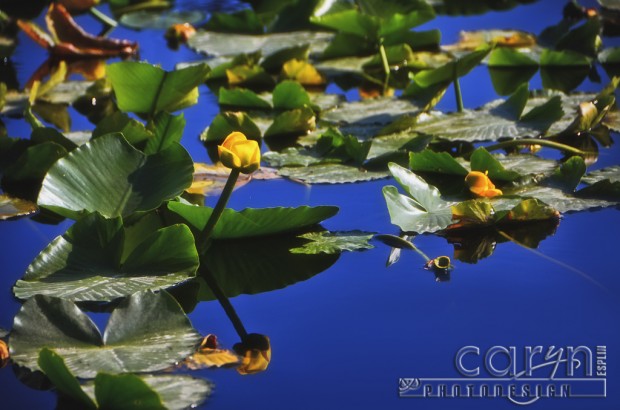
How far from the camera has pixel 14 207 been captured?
1.39 m

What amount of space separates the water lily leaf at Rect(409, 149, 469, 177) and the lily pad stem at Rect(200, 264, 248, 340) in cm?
35

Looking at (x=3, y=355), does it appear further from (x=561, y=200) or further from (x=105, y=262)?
(x=561, y=200)

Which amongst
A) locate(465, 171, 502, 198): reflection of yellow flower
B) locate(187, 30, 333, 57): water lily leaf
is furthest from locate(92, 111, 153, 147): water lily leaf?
locate(187, 30, 333, 57): water lily leaf

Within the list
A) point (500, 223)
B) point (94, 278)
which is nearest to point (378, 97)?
point (500, 223)

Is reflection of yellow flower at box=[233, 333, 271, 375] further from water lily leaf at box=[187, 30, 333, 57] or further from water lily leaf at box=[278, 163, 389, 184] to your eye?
water lily leaf at box=[187, 30, 333, 57]

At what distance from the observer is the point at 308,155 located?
1.51m

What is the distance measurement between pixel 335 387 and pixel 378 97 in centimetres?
89

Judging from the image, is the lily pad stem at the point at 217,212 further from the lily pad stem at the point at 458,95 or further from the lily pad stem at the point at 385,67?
the lily pad stem at the point at 385,67

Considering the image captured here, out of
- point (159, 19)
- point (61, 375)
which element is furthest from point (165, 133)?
point (159, 19)

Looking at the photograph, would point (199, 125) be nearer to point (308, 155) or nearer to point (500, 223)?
point (308, 155)

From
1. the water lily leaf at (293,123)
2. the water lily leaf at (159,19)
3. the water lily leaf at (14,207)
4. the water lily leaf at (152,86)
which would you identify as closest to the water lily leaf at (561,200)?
the water lily leaf at (293,123)

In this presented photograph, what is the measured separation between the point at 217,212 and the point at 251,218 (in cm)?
6

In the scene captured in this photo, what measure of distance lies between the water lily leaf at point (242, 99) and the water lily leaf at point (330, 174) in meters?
0.27

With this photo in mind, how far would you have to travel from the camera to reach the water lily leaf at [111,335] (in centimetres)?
95
